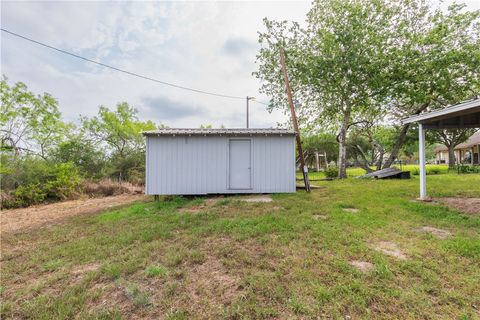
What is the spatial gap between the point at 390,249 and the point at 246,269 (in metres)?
2.04

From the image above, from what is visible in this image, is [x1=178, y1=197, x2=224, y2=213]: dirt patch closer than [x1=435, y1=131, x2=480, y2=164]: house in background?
Yes

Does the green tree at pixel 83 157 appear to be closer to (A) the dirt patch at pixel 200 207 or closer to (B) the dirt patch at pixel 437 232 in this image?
(A) the dirt patch at pixel 200 207

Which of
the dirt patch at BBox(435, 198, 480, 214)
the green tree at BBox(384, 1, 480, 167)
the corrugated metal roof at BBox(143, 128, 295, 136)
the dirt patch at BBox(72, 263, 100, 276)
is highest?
the green tree at BBox(384, 1, 480, 167)

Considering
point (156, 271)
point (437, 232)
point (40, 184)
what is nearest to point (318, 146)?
point (437, 232)

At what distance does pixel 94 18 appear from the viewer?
7.51 m

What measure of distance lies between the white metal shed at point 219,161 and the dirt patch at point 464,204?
400 cm

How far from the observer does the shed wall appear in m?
6.89

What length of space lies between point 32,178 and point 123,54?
19.9 ft

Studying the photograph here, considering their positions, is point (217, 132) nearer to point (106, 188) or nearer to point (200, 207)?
point (200, 207)

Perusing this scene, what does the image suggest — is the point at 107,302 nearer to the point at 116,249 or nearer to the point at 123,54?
the point at 116,249

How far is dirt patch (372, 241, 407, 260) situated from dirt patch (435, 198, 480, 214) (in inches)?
124

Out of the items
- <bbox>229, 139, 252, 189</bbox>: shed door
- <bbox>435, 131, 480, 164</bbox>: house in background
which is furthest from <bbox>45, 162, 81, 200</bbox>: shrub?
<bbox>435, 131, 480, 164</bbox>: house in background

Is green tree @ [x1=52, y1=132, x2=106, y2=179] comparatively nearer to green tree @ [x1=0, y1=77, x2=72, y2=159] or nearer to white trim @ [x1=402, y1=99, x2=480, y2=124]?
green tree @ [x1=0, y1=77, x2=72, y2=159]

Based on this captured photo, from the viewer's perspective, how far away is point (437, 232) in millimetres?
3537
